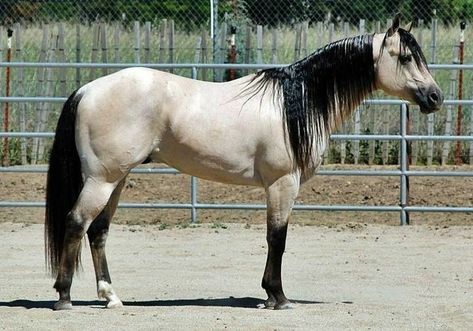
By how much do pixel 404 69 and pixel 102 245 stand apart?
2.15 m

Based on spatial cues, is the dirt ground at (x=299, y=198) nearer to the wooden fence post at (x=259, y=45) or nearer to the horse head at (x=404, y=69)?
the wooden fence post at (x=259, y=45)

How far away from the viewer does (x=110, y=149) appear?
632 centimetres

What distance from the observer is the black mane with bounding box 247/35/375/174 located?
21.7 ft

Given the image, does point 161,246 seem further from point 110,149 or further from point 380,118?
point 380,118

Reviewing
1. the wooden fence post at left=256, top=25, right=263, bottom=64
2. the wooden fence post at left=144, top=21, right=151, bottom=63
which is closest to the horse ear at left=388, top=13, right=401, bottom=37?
the wooden fence post at left=256, top=25, right=263, bottom=64

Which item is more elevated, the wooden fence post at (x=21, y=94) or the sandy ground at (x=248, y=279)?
the wooden fence post at (x=21, y=94)

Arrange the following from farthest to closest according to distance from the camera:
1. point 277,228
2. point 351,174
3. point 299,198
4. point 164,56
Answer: point 164,56 < point 299,198 < point 351,174 < point 277,228

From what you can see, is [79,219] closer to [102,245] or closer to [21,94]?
[102,245]

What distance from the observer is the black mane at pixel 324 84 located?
6.61m

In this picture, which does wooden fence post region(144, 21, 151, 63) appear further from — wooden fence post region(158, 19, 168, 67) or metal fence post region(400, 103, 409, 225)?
metal fence post region(400, 103, 409, 225)

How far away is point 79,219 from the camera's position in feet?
20.7

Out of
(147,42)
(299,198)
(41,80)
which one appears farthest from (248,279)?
(41,80)

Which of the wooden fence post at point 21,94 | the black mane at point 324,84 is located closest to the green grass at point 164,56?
the wooden fence post at point 21,94

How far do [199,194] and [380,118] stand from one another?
102 inches
